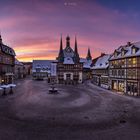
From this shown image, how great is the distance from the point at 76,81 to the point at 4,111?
4918 centimetres

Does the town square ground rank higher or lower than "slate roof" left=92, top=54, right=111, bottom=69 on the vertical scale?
lower

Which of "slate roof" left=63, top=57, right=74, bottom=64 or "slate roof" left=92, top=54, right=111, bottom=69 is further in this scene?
"slate roof" left=63, top=57, right=74, bottom=64

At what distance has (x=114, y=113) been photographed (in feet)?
68.0

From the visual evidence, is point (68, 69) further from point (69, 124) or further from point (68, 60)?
point (69, 124)

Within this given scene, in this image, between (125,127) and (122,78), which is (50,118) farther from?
(122,78)

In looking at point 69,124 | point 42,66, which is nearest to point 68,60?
point 42,66

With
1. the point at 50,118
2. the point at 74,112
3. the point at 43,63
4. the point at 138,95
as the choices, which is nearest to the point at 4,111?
the point at 50,118

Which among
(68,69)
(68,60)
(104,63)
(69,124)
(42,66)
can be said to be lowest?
(69,124)

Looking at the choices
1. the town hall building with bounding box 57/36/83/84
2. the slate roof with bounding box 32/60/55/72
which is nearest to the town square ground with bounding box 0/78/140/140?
the town hall building with bounding box 57/36/83/84

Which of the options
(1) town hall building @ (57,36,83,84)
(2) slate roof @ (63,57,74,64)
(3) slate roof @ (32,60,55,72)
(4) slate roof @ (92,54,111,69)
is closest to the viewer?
(4) slate roof @ (92,54,111,69)

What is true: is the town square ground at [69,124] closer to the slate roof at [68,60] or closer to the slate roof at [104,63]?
the slate roof at [104,63]

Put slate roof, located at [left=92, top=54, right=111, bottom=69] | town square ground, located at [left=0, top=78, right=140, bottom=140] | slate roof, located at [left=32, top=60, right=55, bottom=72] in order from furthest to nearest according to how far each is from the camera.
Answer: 1. slate roof, located at [left=32, top=60, right=55, bottom=72]
2. slate roof, located at [left=92, top=54, right=111, bottom=69]
3. town square ground, located at [left=0, top=78, right=140, bottom=140]

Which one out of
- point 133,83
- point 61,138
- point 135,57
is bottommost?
point 61,138

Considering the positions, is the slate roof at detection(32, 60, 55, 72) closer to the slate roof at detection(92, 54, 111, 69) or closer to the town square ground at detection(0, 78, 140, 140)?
the slate roof at detection(92, 54, 111, 69)
